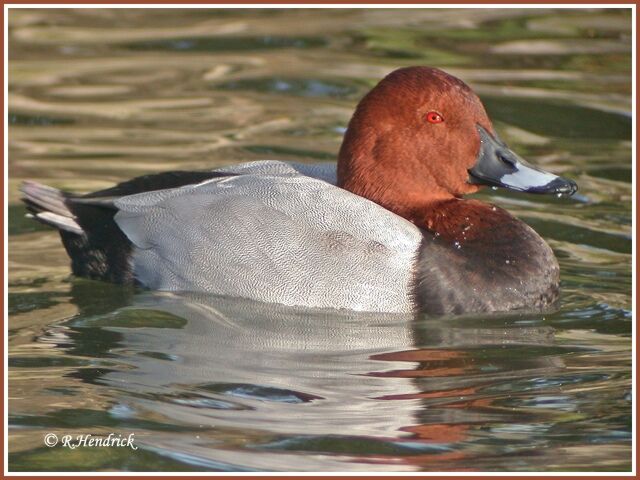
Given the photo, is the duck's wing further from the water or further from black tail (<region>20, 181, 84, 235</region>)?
black tail (<region>20, 181, 84, 235</region>)

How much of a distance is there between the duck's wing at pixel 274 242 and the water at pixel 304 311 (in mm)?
134

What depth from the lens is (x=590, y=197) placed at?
8.72 metres

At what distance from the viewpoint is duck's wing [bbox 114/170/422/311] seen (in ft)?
21.8

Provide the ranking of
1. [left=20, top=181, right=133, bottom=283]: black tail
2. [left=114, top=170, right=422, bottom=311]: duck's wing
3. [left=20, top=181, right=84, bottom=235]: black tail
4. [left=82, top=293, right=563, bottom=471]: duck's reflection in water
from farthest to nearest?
[left=20, top=181, right=84, bottom=235]: black tail, [left=20, top=181, right=133, bottom=283]: black tail, [left=114, top=170, right=422, bottom=311]: duck's wing, [left=82, top=293, right=563, bottom=471]: duck's reflection in water

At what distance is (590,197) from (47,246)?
3839mm

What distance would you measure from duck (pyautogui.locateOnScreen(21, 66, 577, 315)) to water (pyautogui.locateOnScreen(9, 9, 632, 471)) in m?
0.16

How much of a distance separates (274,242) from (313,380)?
117 centimetres

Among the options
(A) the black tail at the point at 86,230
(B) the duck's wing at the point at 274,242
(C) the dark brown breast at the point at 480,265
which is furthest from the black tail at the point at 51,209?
(C) the dark brown breast at the point at 480,265

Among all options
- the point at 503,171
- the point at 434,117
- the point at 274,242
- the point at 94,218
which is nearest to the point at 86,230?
the point at 94,218

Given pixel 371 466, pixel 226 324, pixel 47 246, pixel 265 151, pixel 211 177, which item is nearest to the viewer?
pixel 371 466

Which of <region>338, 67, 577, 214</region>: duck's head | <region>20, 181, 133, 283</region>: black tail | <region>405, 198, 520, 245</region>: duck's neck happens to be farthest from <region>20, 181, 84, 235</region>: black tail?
<region>405, 198, 520, 245</region>: duck's neck

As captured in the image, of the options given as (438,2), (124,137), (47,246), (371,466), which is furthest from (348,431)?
(438,2)

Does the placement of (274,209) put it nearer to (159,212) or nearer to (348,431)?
(159,212)

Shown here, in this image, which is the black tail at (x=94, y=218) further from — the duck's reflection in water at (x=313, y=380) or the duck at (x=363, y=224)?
the duck's reflection in water at (x=313, y=380)
